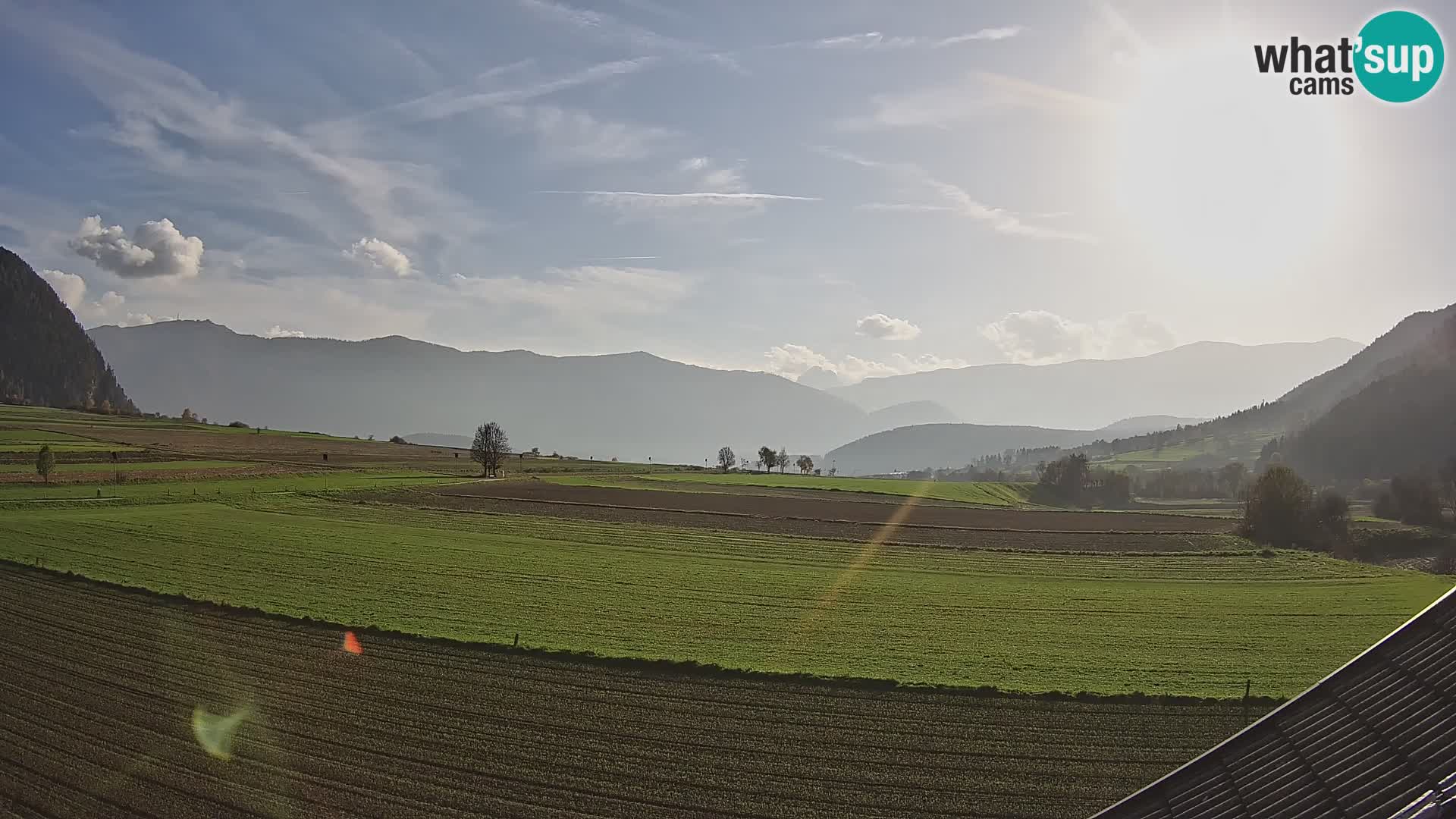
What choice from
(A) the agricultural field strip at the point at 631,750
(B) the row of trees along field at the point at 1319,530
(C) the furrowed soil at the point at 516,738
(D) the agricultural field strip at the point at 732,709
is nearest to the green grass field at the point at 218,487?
(C) the furrowed soil at the point at 516,738

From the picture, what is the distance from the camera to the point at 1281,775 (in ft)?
21.7

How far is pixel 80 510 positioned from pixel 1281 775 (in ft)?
234

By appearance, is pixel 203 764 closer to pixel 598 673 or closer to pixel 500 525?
pixel 598 673

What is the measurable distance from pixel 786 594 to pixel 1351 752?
96.0ft

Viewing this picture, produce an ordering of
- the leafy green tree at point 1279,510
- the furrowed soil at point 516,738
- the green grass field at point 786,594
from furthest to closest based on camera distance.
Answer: the leafy green tree at point 1279,510, the green grass field at point 786,594, the furrowed soil at point 516,738

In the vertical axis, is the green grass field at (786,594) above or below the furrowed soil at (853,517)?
below

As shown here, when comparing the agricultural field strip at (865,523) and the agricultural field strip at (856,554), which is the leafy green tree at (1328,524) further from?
the agricultural field strip at (856,554)

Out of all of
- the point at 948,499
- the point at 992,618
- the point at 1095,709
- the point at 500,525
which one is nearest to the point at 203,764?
the point at 1095,709

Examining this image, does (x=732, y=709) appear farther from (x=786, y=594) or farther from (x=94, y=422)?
(x=94, y=422)

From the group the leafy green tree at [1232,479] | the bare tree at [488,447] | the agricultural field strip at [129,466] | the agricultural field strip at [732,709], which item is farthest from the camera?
the leafy green tree at [1232,479]

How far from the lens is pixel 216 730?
17.6 meters

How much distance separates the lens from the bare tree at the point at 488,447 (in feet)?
350

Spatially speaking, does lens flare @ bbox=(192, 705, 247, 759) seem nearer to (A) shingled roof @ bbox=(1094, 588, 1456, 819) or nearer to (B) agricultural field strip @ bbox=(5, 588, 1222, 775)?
(B) agricultural field strip @ bbox=(5, 588, 1222, 775)

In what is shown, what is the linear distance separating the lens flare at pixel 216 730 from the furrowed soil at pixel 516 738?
21 centimetres
